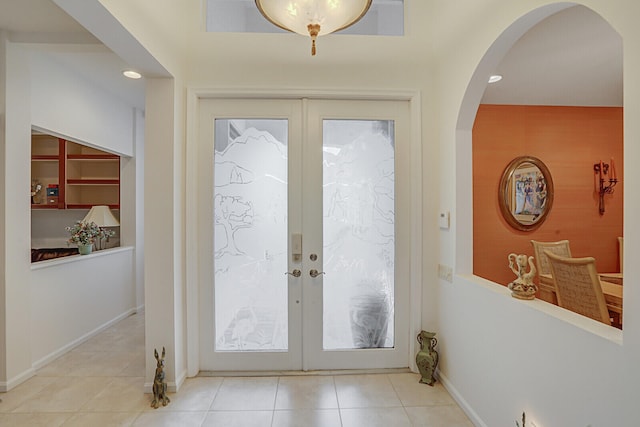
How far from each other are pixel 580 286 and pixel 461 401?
1.11 meters

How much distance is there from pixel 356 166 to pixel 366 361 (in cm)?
167

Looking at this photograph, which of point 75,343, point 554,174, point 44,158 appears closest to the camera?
point 75,343

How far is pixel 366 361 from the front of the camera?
2846mm

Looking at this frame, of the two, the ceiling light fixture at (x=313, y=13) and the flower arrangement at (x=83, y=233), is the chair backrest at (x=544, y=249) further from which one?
the flower arrangement at (x=83, y=233)

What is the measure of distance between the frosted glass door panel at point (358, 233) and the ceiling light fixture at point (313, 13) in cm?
102

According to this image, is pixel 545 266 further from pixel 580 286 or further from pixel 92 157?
pixel 92 157

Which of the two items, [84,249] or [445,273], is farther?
[84,249]

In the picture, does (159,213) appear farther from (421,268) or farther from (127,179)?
(127,179)

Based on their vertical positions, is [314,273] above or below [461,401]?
above

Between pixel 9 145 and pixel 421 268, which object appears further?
pixel 421 268

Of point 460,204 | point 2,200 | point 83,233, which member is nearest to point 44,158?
point 83,233

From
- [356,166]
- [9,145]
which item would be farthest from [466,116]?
[9,145]

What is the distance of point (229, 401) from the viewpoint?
94.7 inches

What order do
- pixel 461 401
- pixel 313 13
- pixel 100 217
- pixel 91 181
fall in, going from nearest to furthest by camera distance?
pixel 313 13 < pixel 461 401 < pixel 100 217 < pixel 91 181
